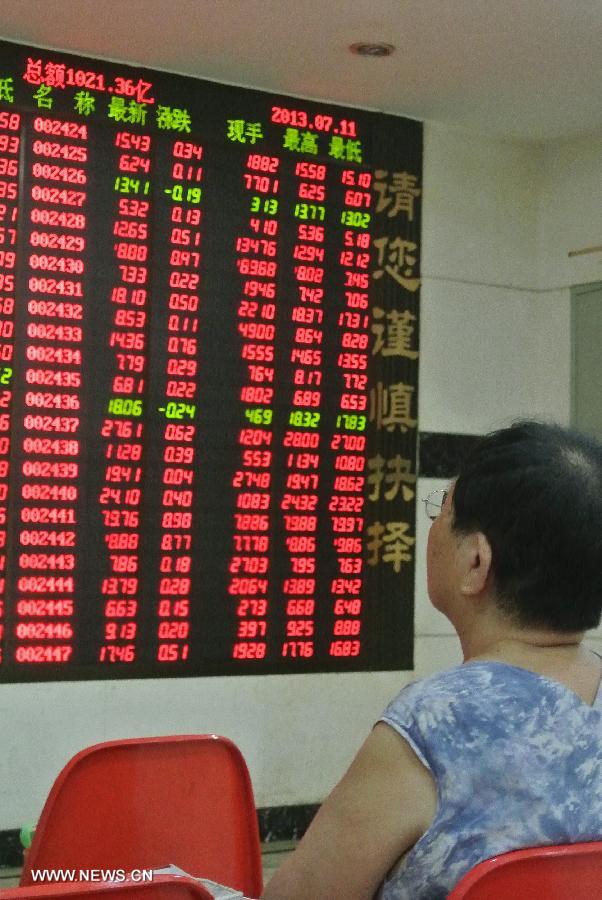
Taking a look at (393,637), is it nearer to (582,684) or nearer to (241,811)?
(241,811)

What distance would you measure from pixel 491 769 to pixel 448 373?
9.12ft

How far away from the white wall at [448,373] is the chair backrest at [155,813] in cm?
153

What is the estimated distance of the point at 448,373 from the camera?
3.89m

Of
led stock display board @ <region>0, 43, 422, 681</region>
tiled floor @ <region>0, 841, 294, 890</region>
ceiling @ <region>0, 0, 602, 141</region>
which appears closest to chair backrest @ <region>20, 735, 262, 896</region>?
led stock display board @ <region>0, 43, 422, 681</region>

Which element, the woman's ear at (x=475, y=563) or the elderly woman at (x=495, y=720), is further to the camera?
the woman's ear at (x=475, y=563)

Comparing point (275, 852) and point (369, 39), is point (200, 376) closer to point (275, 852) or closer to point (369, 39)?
point (369, 39)

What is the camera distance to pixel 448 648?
3820mm

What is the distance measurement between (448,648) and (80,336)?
150cm

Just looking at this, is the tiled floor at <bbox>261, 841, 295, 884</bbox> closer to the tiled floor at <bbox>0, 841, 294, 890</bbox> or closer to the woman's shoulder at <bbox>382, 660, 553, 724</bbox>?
the tiled floor at <bbox>0, 841, 294, 890</bbox>

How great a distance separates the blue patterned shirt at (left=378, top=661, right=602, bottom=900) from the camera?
1.17 meters

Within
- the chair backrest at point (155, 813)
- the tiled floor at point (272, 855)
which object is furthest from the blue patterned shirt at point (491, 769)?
the tiled floor at point (272, 855)

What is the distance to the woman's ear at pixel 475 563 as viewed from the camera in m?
1.30

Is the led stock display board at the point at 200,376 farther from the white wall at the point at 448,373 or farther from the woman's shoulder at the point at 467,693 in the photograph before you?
the woman's shoulder at the point at 467,693

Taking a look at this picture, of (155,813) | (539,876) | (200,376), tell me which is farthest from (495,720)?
(200,376)
